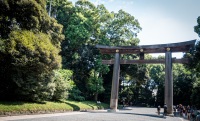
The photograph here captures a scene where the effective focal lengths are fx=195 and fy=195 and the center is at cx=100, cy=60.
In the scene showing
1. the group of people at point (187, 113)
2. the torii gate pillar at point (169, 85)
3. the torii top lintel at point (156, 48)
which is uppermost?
the torii top lintel at point (156, 48)

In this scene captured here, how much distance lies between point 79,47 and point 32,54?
18.2m

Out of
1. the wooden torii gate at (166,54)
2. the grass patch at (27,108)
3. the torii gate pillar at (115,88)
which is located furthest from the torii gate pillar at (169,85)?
the grass patch at (27,108)

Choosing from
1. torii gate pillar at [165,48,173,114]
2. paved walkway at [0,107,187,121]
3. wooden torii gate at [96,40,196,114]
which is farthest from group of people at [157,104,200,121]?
paved walkway at [0,107,187,121]

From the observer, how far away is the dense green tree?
43.0 feet

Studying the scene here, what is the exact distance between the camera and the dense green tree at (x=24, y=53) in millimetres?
13094

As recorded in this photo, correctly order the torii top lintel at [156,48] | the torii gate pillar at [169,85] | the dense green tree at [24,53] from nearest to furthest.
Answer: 1. the dense green tree at [24,53]
2. the torii gate pillar at [169,85]
3. the torii top lintel at [156,48]

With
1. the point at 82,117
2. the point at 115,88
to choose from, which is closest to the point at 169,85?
the point at 115,88

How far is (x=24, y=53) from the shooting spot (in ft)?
43.9

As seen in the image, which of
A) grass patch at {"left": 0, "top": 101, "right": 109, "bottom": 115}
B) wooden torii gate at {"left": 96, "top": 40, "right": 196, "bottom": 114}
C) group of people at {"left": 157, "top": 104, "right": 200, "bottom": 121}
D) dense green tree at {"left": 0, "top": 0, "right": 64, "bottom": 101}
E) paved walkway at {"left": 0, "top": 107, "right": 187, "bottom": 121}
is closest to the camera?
paved walkway at {"left": 0, "top": 107, "right": 187, "bottom": 121}

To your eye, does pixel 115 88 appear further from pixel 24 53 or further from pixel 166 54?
pixel 24 53

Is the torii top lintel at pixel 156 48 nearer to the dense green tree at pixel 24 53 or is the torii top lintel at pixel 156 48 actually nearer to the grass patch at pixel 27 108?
the grass patch at pixel 27 108

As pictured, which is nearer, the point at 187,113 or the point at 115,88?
the point at 187,113

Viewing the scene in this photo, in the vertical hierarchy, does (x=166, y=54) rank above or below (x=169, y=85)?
above

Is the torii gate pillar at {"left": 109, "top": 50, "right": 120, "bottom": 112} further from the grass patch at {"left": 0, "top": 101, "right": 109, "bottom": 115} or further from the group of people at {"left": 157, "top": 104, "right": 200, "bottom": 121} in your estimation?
the grass patch at {"left": 0, "top": 101, "right": 109, "bottom": 115}
